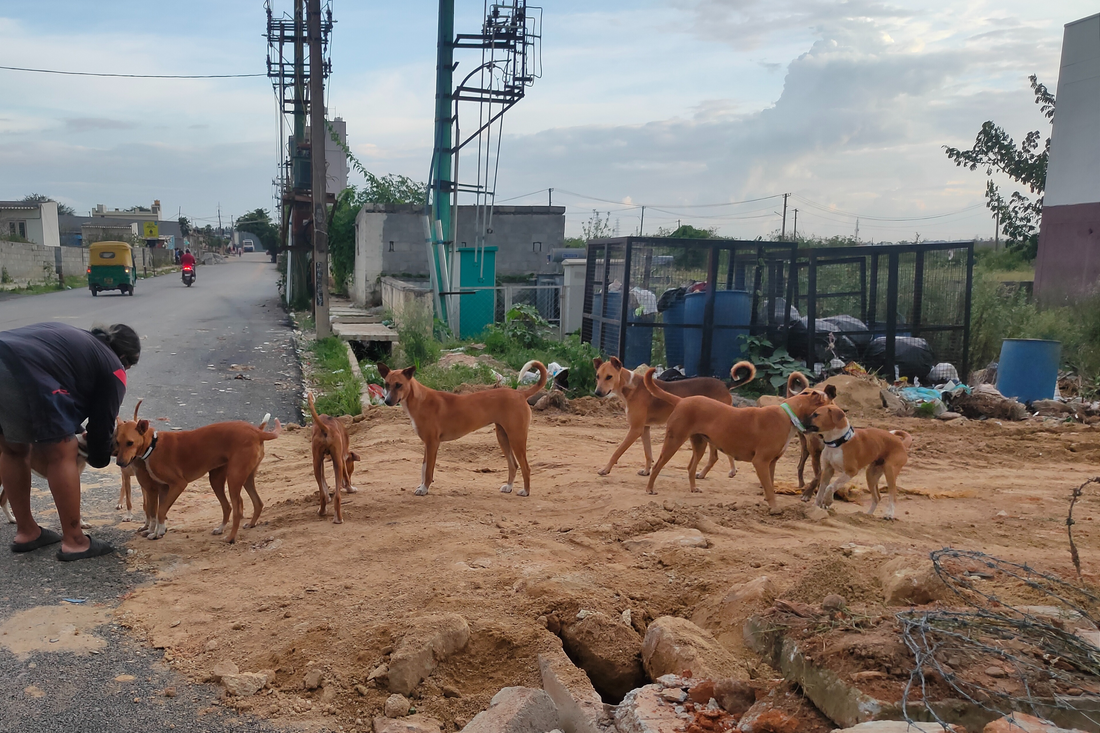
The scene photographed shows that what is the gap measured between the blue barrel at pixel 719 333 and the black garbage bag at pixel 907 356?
2498 millimetres

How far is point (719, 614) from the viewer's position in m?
4.19

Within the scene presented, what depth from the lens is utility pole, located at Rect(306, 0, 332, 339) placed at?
55.5 ft

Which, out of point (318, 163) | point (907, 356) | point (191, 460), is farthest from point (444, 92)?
point (191, 460)

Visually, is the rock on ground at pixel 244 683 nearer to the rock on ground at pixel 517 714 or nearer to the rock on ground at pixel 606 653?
the rock on ground at pixel 517 714

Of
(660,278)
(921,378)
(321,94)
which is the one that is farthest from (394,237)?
(921,378)

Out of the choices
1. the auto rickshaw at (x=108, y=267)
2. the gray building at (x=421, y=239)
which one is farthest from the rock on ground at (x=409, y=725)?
the auto rickshaw at (x=108, y=267)

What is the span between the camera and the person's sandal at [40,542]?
Result: 207 inches

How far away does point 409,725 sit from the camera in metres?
3.35

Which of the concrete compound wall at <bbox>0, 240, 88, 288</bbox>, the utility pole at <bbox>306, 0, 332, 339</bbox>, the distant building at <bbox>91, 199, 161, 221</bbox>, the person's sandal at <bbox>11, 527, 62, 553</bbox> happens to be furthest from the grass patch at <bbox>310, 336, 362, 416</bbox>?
the distant building at <bbox>91, 199, 161, 221</bbox>

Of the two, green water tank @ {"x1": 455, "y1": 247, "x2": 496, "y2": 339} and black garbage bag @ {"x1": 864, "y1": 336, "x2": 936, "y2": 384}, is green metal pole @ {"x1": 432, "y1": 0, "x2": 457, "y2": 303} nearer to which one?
green water tank @ {"x1": 455, "y1": 247, "x2": 496, "y2": 339}

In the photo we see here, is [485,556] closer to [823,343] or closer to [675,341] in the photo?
[675,341]

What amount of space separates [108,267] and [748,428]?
98.4 feet

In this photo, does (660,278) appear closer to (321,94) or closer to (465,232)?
(321,94)

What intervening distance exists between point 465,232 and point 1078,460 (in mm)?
20748
